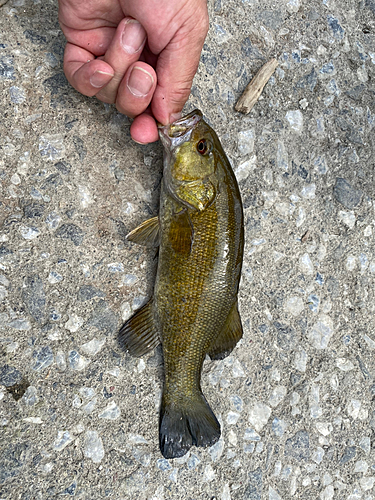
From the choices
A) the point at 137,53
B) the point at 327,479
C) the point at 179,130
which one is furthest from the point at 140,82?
the point at 327,479

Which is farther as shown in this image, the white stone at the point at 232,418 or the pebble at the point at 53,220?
the white stone at the point at 232,418

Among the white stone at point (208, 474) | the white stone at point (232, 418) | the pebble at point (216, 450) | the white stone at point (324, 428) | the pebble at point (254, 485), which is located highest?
the white stone at point (232, 418)

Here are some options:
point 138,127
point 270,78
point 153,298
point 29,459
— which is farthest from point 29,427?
point 270,78

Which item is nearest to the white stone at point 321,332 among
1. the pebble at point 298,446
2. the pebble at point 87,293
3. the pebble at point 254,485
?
the pebble at point 298,446

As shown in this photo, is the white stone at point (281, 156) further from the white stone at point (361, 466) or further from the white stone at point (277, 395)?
the white stone at point (361, 466)

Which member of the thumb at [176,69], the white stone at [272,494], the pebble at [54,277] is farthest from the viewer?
the white stone at [272,494]
